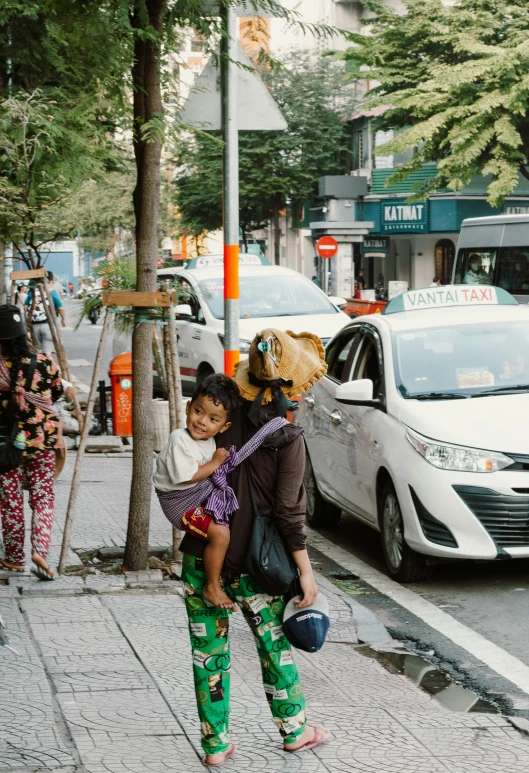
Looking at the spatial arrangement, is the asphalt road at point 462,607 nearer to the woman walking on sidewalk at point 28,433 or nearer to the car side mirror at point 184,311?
the woman walking on sidewalk at point 28,433

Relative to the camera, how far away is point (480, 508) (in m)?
6.92

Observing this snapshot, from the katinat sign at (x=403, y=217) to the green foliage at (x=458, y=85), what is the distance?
19.6 ft

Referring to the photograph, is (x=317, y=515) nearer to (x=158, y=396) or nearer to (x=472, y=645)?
(x=472, y=645)

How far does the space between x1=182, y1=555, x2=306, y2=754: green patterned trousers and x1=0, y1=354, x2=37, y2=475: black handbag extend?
2948mm

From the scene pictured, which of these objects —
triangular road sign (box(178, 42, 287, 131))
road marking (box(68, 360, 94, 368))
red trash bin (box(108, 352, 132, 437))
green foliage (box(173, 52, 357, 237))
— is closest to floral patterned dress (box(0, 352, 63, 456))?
triangular road sign (box(178, 42, 287, 131))

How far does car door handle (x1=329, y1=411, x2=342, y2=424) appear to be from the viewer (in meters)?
8.58

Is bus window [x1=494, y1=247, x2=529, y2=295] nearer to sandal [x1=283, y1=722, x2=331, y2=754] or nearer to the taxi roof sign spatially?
the taxi roof sign

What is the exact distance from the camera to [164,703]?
16.0ft

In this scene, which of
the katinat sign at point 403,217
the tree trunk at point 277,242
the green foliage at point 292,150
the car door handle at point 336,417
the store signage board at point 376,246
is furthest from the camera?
the tree trunk at point 277,242

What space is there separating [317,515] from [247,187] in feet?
127

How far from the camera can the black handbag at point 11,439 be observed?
6.75 metres

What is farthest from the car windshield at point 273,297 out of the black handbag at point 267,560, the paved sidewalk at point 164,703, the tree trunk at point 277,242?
the tree trunk at point 277,242

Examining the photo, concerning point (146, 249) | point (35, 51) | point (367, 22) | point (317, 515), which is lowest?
point (317, 515)

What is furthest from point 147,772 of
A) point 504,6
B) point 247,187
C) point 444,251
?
point 247,187
